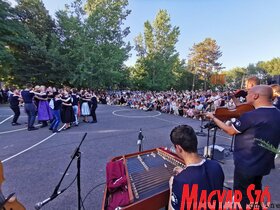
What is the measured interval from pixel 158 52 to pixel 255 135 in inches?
1204

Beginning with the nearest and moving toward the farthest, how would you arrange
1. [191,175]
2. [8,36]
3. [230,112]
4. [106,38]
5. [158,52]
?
[191,175]
[230,112]
[8,36]
[106,38]
[158,52]

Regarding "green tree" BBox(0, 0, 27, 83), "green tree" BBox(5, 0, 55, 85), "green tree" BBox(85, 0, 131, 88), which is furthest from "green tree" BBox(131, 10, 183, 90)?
"green tree" BBox(0, 0, 27, 83)

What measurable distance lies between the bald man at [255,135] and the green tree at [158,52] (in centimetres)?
2950

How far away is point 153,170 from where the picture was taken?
Result: 177cm

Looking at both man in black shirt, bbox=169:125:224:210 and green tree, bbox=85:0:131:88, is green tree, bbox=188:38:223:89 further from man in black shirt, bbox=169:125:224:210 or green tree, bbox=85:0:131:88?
man in black shirt, bbox=169:125:224:210

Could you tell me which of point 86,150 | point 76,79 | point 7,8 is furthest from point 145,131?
point 7,8

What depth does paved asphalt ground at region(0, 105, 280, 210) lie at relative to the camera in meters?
2.98

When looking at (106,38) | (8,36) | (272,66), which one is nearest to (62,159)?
(8,36)

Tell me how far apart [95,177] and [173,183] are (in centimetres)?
259

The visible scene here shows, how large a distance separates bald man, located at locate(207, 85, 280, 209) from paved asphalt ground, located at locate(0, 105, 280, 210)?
4.34 feet

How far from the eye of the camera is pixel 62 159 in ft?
14.6

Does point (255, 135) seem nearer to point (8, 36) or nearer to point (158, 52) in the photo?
point (8, 36)

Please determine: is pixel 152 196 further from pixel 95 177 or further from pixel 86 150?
pixel 86 150

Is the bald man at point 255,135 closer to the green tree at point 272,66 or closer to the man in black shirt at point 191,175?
the man in black shirt at point 191,175
